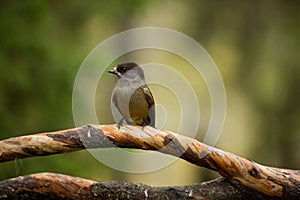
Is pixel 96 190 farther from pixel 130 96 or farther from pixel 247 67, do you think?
pixel 247 67

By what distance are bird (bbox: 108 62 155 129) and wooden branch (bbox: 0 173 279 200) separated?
1198mm

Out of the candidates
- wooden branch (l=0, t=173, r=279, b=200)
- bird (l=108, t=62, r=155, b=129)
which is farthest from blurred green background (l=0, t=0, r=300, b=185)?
wooden branch (l=0, t=173, r=279, b=200)

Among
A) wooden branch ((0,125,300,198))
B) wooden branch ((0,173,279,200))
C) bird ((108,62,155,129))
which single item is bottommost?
wooden branch ((0,173,279,200))

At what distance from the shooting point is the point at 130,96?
4.78 meters

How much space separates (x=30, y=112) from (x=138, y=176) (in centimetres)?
636

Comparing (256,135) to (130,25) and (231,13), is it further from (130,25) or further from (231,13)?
(130,25)

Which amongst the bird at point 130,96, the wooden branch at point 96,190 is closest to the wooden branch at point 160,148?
the wooden branch at point 96,190

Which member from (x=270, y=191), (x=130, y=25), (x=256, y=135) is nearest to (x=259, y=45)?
(x=256, y=135)

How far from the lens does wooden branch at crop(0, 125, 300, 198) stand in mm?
3445

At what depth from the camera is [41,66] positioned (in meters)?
6.82

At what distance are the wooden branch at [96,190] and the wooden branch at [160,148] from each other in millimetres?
83

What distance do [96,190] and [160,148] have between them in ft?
1.27

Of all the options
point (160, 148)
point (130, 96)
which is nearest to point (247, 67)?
point (130, 96)

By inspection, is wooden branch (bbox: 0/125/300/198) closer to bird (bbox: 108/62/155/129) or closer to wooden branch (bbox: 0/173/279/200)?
wooden branch (bbox: 0/173/279/200)
